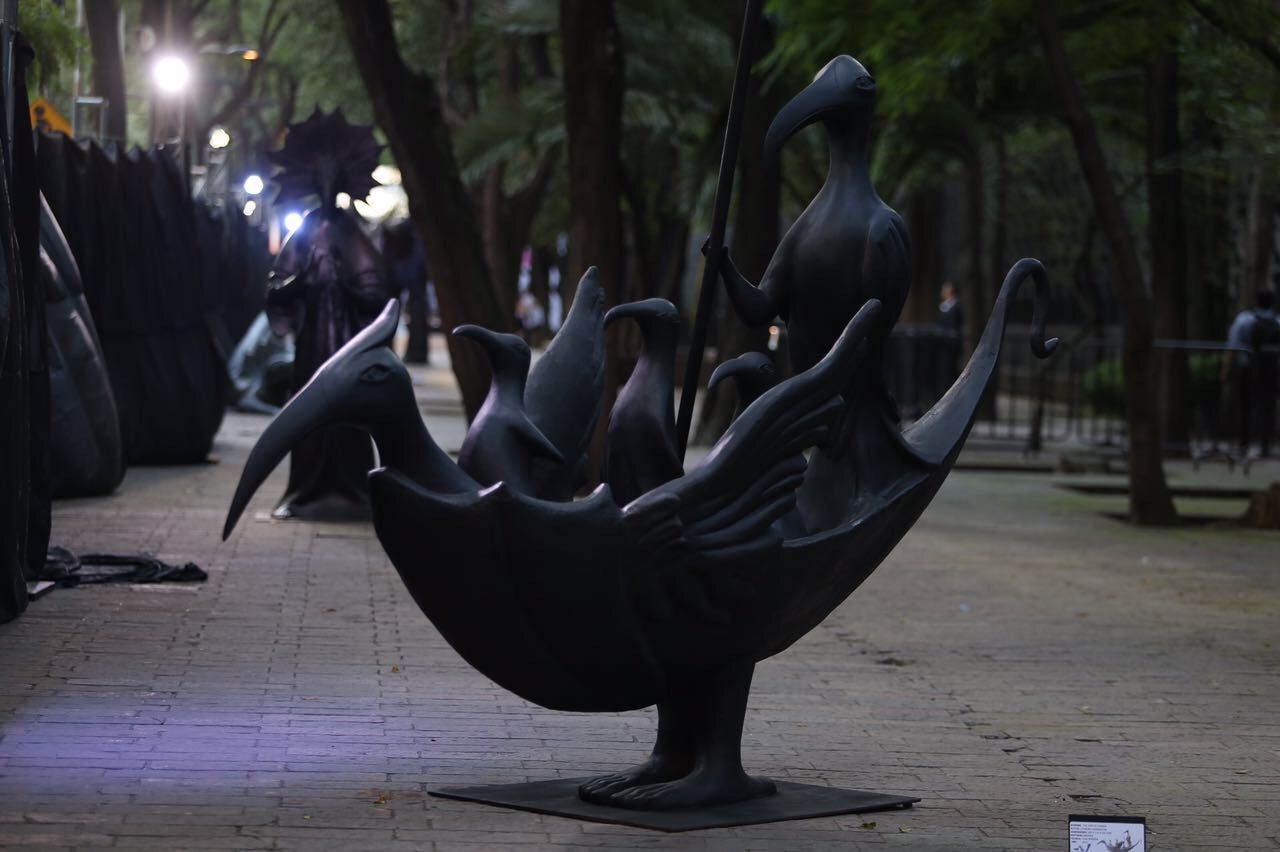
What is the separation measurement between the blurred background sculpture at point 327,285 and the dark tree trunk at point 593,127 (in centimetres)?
215

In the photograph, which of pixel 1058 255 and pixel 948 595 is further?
pixel 1058 255

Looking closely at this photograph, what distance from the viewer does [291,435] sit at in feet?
19.5

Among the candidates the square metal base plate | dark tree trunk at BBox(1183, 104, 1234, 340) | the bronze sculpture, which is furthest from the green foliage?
dark tree trunk at BBox(1183, 104, 1234, 340)

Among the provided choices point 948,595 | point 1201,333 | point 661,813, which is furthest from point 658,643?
point 1201,333

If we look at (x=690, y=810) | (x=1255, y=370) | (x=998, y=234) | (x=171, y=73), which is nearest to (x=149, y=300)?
(x=171, y=73)

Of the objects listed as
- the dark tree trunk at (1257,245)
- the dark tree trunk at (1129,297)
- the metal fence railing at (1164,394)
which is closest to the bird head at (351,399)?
the dark tree trunk at (1129,297)

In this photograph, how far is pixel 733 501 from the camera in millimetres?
6281

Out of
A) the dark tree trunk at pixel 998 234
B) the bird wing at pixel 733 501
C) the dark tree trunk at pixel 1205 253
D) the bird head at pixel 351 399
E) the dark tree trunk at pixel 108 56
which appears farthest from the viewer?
the dark tree trunk at pixel 998 234

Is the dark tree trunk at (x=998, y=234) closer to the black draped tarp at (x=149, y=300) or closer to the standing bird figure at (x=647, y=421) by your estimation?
the black draped tarp at (x=149, y=300)

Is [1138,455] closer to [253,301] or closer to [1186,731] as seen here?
[1186,731]

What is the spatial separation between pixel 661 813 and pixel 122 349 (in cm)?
1351

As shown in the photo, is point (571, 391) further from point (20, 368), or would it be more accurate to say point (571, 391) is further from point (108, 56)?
point (108, 56)

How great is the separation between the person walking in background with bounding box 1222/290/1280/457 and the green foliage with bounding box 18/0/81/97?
12.9 meters

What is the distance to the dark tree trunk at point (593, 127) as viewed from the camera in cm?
1702
